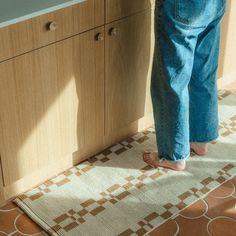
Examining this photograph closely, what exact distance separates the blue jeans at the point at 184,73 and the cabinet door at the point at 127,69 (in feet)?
0.50

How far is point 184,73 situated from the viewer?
7.85 ft

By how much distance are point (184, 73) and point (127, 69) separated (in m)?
0.31

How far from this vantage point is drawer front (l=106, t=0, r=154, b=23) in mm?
2355

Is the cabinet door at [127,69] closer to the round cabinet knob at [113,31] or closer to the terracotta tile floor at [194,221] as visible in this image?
the round cabinet knob at [113,31]

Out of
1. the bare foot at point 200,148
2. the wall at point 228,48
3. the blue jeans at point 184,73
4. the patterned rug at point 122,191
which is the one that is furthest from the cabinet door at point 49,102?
the wall at point 228,48

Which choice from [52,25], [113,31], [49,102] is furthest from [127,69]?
[52,25]

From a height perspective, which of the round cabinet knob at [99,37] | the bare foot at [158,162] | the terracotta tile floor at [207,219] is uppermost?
the round cabinet knob at [99,37]

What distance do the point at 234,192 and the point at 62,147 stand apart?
0.80m

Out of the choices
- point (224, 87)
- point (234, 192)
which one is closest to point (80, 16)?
point (234, 192)

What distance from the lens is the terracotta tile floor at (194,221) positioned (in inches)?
92.7

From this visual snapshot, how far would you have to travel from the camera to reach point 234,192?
2580 millimetres

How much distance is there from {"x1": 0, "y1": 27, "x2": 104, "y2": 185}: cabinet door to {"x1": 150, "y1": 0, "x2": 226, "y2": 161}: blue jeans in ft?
0.88

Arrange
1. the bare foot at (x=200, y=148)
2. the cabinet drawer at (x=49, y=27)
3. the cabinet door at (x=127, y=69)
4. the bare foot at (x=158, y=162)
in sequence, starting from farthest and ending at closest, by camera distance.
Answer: the bare foot at (x=200, y=148)
the bare foot at (x=158, y=162)
the cabinet door at (x=127, y=69)
the cabinet drawer at (x=49, y=27)

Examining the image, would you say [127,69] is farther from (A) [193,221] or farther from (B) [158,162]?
(A) [193,221]
